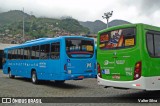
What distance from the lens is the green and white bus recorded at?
10.6 metres

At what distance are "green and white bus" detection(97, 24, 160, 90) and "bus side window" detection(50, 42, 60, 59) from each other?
4.52 m

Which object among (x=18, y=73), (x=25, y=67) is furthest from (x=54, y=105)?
(x=18, y=73)

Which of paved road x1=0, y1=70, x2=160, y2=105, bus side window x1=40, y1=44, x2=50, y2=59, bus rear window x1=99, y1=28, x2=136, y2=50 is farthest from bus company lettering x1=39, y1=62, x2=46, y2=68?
bus rear window x1=99, y1=28, x2=136, y2=50

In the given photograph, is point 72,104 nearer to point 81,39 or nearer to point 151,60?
point 151,60

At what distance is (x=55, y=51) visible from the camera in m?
16.7

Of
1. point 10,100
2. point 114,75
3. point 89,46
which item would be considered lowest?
point 10,100

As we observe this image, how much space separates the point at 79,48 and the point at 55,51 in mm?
1343

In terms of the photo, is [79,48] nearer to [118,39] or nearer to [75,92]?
[75,92]

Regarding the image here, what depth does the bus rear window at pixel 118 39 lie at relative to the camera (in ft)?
36.5

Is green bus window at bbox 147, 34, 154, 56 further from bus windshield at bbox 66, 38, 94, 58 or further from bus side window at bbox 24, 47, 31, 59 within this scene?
bus side window at bbox 24, 47, 31, 59

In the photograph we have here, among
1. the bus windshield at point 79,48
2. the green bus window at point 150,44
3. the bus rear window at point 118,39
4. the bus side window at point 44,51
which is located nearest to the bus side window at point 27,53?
the bus side window at point 44,51

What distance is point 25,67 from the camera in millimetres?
21266

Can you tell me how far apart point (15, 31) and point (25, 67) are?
83.5 metres

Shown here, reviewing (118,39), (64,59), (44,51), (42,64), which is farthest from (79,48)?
(118,39)
